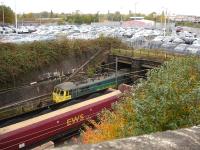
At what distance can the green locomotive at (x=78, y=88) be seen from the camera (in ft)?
80.7

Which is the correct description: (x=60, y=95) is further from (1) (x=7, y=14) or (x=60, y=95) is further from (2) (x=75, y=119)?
(1) (x=7, y=14)

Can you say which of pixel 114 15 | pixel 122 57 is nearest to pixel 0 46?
pixel 122 57

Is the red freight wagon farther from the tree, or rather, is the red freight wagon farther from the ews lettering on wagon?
the tree

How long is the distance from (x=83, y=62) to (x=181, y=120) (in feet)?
83.3

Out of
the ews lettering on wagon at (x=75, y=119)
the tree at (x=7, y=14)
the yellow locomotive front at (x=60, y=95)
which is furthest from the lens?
the tree at (x=7, y=14)

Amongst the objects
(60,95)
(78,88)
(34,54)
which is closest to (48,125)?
(60,95)

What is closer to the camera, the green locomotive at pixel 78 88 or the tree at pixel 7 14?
the green locomotive at pixel 78 88

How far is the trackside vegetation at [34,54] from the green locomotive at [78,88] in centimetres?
443

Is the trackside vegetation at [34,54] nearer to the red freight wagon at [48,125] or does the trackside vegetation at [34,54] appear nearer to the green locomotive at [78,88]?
the green locomotive at [78,88]

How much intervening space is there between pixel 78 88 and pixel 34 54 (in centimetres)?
650

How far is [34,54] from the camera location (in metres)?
28.9

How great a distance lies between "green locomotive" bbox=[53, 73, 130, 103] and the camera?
80.7 feet

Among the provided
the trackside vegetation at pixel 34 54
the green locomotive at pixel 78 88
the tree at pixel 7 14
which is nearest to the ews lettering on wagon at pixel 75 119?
the green locomotive at pixel 78 88

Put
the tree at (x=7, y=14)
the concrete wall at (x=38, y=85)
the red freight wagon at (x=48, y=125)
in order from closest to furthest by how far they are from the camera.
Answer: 1. the red freight wagon at (x=48, y=125)
2. the concrete wall at (x=38, y=85)
3. the tree at (x=7, y=14)
